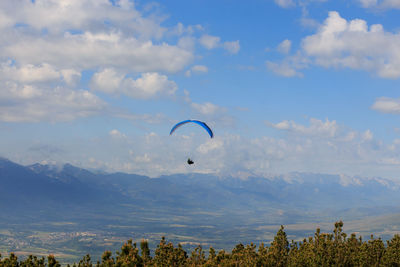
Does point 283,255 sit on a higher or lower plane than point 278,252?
lower

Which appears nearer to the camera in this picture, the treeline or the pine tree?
the treeline

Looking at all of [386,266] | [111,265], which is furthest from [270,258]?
[111,265]

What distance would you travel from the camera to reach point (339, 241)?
47.4 meters

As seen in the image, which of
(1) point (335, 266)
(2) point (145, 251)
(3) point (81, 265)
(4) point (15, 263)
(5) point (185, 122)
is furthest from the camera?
(5) point (185, 122)

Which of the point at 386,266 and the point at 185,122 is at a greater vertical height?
the point at 185,122

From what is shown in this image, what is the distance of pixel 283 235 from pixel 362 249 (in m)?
10.3

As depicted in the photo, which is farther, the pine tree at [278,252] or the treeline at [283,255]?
the pine tree at [278,252]

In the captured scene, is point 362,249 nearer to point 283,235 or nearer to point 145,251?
→ point 283,235

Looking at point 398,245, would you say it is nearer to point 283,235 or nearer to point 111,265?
point 283,235

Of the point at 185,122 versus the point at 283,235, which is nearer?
the point at 283,235

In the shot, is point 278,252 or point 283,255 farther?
point 283,255

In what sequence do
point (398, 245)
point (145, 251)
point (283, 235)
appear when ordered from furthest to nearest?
point (283, 235)
point (398, 245)
point (145, 251)

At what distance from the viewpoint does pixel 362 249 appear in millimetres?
44188

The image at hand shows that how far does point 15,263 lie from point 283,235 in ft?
109
